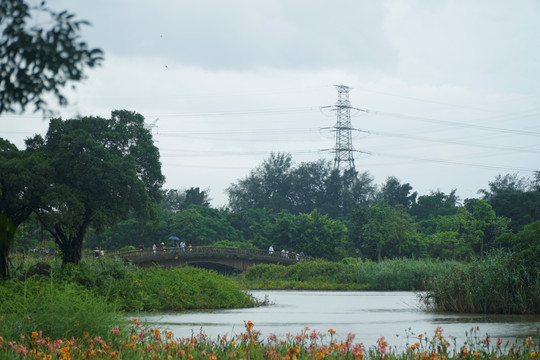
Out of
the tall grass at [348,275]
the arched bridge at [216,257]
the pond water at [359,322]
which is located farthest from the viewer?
the arched bridge at [216,257]

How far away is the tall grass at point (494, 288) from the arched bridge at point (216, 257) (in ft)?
141

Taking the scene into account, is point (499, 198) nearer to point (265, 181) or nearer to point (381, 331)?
point (265, 181)

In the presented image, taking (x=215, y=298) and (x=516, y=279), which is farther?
(x=215, y=298)

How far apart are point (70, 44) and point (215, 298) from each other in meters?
29.1

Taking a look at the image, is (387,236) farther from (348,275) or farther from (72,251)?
(72,251)

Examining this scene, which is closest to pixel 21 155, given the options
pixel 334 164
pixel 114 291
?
pixel 114 291

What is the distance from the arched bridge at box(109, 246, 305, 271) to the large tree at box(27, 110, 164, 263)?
2029 cm

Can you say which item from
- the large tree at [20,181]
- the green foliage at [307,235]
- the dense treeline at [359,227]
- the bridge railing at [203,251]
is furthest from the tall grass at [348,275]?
the large tree at [20,181]

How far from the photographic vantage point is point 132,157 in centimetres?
4762

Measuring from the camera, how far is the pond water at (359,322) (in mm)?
19969

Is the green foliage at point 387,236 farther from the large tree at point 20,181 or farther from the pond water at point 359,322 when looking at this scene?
the pond water at point 359,322

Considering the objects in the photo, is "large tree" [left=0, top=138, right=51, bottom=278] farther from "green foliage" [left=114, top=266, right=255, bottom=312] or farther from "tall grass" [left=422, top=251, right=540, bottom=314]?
"tall grass" [left=422, top=251, right=540, bottom=314]

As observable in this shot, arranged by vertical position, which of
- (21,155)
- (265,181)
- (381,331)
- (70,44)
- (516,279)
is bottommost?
(381,331)

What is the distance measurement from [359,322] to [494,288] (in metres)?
5.02
